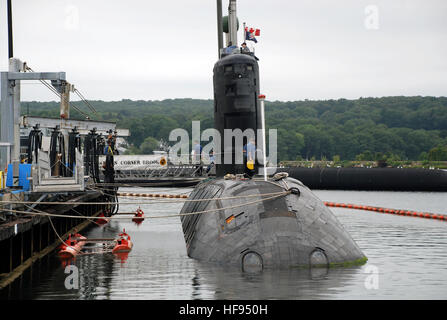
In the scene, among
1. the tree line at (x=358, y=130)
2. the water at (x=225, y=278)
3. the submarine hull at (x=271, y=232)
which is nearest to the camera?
the water at (x=225, y=278)

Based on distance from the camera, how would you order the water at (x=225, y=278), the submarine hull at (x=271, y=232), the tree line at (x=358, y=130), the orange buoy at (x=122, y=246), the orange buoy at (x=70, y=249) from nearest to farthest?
the water at (x=225, y=278)
the submarine hull at (x=271, y=232)
the orange buoy at (x=70, y=249)
the orange buoy at (x=122, y=246)
the tree line at (x=358, y=130)

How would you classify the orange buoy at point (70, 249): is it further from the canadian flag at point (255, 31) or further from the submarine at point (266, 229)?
the canadian flag at point (255, 31)

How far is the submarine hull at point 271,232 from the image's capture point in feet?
44.8

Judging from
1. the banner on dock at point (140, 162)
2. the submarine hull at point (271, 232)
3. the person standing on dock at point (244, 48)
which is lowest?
the submarine hull at point (271, 232)

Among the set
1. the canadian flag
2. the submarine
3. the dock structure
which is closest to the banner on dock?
the dock structure

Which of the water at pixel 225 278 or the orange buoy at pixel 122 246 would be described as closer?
the water at pixel 225 278

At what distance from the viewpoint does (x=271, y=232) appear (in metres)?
13.9

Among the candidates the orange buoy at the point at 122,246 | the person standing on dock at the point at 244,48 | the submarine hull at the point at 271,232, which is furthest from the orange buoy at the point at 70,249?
the person standing on dock at the point at 244,48

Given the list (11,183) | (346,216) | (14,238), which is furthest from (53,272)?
(346,216)

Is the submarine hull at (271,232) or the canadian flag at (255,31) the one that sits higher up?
the canadian flag at (255,31)

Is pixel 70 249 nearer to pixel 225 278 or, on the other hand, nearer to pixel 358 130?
pixel 225 278

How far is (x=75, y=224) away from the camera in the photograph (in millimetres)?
27109

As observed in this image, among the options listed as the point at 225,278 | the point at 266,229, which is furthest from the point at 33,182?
the point at 266,229

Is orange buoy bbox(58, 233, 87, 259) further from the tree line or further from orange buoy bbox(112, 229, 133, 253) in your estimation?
the tree line
